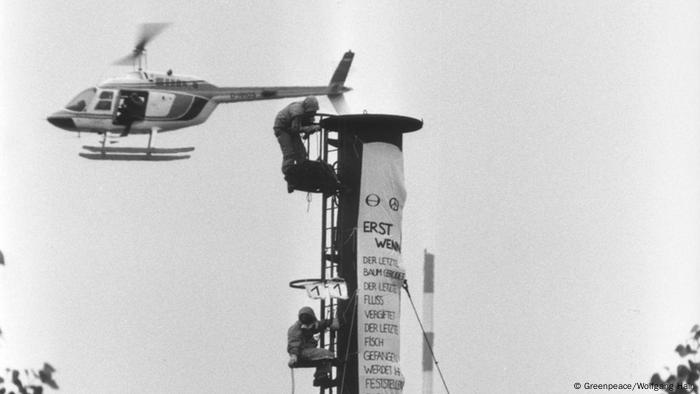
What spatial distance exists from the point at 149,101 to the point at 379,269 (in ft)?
71.5

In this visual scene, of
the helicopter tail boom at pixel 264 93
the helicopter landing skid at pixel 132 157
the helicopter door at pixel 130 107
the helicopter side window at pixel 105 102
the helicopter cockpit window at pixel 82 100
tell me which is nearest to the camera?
the helicopter landing skid at pixel 132 157

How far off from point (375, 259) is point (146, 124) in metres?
21.7

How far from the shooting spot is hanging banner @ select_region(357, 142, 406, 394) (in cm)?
3338

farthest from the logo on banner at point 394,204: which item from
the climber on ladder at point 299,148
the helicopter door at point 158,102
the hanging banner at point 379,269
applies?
the helicopter door at point 158,102

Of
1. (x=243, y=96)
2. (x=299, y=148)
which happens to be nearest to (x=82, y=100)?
(x=243, y=96)

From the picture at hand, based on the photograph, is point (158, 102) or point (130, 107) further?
point (158, 102)

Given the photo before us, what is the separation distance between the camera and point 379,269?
111ft

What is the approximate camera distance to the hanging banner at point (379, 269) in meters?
33.4

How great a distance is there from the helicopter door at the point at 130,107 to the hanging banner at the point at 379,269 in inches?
805

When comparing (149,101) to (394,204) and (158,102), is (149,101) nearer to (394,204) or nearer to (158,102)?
(158,102)

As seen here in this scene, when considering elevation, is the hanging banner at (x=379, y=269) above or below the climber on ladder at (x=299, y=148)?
below

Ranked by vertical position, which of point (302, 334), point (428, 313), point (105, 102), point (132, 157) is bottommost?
point (428, 313)

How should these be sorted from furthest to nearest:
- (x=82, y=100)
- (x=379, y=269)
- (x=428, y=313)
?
(x=428, y=313)
(x=82, y=100)
(x=379, y=269)

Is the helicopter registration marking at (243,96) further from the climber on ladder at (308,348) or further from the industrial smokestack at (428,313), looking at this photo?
the industrial smokestack at (428,313)
